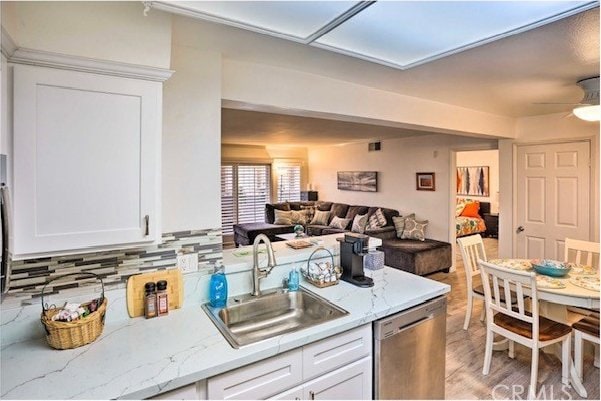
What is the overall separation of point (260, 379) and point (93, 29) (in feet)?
5.41

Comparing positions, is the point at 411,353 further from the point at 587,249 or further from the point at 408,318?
the point at 587,249

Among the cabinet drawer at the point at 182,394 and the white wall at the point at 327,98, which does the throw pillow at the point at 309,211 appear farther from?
the cabinet drawer at the point at 182,394

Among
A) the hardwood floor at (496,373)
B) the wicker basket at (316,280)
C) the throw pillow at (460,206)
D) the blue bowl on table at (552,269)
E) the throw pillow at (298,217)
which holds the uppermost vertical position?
the throw pillow at (460,206)

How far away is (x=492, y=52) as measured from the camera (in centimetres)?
208

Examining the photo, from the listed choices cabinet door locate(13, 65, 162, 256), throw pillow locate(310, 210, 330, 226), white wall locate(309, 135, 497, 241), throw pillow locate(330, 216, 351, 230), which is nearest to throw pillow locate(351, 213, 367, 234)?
throw pillow locate(330, 216, 351, 230)

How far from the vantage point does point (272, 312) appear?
2059 mm

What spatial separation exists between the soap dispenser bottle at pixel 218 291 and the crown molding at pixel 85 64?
43.4 inches

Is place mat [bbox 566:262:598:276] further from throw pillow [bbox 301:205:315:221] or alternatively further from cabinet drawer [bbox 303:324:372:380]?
throw pillow [bbox 301:205:315:221]

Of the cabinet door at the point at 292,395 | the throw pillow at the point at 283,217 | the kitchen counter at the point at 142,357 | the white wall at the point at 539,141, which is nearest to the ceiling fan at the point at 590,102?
the white wall at the point at 539,141

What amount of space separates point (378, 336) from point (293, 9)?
164 cm

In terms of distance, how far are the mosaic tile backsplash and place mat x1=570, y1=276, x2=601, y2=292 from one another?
2736 mm

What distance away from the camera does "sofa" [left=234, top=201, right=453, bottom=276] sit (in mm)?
5023

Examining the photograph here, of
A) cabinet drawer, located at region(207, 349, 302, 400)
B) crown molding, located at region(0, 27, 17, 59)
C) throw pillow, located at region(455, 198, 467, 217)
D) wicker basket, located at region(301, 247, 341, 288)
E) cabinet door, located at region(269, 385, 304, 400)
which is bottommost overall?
cabinet door, located at region(269, 385, 304, 400)

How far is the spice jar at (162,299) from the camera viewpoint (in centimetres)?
175
